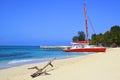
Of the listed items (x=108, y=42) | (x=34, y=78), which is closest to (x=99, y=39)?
(x=108, y=42)

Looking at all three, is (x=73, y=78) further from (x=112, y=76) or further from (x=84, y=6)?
(x=84, y=6)

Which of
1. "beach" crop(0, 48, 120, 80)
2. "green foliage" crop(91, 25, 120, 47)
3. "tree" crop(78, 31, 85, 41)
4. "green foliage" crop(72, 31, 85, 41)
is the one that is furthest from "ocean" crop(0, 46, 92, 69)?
"tree" crop(78, 31, 85, 41)

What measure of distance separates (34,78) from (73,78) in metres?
2.51

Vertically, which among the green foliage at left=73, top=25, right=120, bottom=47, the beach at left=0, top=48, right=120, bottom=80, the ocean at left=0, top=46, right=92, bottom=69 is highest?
the green foliage at left=73, top=25, right=120, bottom=47

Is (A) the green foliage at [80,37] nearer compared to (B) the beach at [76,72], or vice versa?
(B) the beach at [76,72]

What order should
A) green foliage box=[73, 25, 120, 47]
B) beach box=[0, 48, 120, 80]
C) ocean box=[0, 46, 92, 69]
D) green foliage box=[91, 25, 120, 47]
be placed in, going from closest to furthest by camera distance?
beach box=[0, 48, 120, 80] → ocean box=[0, 46, 92, 69] → green foliage box=[91, 25, 120, 47] → green foliage box=[73, 25, 120, 47]

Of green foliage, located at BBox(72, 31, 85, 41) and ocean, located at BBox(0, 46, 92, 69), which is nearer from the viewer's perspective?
ocean, located at BBox(0, 46, 92, 69)

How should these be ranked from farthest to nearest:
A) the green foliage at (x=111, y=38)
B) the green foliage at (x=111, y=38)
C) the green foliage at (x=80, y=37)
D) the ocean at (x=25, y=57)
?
the green foliage at (x=80, y=37), the green foliage at (x=111, y=38), the green foliage at (x=111, y=38), the ocean at (x=25, y=57)

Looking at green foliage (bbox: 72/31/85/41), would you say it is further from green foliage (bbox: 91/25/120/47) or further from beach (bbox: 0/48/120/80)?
beach (bbox: 0/48/120/80)

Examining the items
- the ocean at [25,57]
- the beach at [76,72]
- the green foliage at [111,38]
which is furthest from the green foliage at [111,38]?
the beach at [76,72]

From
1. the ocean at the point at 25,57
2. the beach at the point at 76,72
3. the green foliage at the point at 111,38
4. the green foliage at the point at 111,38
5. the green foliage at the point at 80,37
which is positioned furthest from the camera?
the green foliage at the point at 80,37

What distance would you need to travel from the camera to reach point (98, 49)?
6456 centimetres

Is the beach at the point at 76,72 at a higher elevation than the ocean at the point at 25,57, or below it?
below

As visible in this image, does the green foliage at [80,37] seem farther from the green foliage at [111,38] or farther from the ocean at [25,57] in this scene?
the ocean at [25,57]
